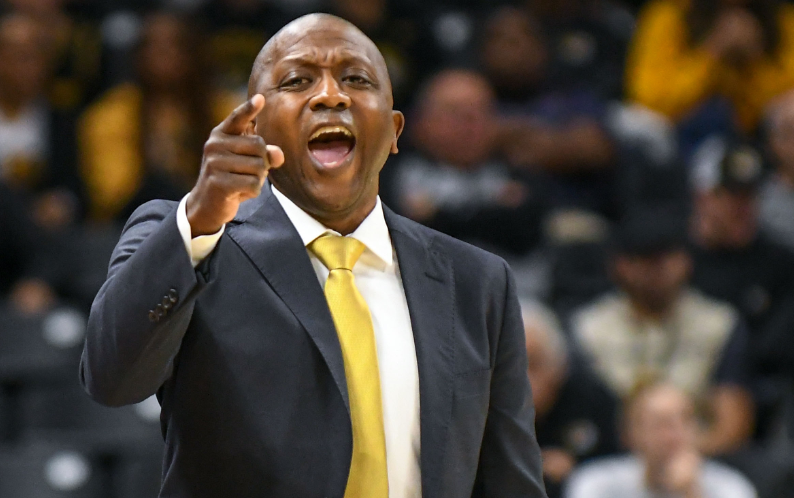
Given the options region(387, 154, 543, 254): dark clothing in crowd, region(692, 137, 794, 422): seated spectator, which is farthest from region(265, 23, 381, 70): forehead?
region(692, 137, 794, 422): seated spectator

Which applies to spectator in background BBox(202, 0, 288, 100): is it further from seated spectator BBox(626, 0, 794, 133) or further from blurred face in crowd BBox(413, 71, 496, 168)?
seated spectator BBox(626, 0, 794, 133)

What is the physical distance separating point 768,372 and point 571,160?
5.00ft

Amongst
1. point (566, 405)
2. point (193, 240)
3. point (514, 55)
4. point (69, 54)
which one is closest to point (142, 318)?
point (193, 240)

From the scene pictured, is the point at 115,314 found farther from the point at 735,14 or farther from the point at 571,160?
the point at 735,14

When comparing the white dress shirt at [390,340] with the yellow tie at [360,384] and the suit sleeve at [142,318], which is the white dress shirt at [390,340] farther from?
the suit sleeve at [142,318]

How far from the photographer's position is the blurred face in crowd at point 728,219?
5.75 m

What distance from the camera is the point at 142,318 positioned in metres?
1.72

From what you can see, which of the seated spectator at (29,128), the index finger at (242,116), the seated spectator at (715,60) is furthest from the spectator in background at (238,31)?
the index finger at (242,116)

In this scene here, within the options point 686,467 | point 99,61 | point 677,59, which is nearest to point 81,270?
point 99,61

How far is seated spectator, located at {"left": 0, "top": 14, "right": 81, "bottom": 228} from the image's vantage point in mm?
6066

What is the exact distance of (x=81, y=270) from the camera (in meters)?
5.54

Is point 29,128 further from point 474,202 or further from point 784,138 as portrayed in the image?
point 784,138

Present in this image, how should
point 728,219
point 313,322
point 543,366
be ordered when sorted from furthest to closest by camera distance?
point 728,219 → point 543,366 → point 313,322

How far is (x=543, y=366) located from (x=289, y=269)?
Result: 2993mm
